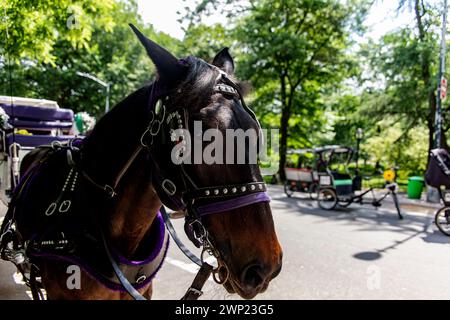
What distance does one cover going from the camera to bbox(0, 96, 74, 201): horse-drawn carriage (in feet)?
8.65

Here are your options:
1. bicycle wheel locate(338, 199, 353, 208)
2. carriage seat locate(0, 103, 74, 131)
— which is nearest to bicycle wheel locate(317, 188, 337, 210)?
bicycle wheel locate(338, 199, 353, 208)

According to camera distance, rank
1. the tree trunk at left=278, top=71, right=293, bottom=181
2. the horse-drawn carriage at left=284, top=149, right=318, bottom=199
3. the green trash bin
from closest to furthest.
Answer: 1. the green trash bin
2. the horse-drawn carriage at left=284, top=149, right=318, bottom=199
3. the tree trunk at left=278, top=71, right=293, bottom=181

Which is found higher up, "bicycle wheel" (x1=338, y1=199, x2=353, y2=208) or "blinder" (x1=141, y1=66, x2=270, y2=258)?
"blinder" (x1=141, y1=66, x2=270, y2=258)

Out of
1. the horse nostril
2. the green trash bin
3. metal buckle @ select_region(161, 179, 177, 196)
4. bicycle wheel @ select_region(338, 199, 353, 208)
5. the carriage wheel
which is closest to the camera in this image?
the horse nostril

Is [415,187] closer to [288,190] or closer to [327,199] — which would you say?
[327,199]

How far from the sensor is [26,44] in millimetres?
2703

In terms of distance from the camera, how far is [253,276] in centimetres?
116

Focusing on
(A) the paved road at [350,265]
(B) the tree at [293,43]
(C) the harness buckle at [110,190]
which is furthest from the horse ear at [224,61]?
(B) the tree at [293,43]

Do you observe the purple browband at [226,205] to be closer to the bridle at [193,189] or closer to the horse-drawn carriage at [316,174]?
the bridle at [193,189]

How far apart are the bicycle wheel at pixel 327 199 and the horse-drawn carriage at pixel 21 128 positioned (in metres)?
8.83

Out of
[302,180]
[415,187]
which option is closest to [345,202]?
[302,180]

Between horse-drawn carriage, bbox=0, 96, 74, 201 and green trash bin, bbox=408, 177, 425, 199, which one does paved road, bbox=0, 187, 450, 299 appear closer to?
green trash bin, bbox=408, 177, 425, 199

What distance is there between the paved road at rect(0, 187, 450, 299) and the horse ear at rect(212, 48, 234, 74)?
1.16 metres

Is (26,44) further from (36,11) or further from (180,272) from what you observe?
(180,272)
